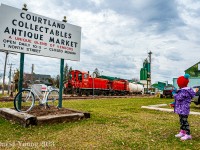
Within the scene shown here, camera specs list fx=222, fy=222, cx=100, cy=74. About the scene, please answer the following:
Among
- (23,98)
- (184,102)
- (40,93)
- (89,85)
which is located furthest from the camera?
(89,85)

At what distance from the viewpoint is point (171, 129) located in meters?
6.46

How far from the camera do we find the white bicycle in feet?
25.2

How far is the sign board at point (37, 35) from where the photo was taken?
25.5ft

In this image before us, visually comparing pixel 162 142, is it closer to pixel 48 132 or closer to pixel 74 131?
pixel 74 131

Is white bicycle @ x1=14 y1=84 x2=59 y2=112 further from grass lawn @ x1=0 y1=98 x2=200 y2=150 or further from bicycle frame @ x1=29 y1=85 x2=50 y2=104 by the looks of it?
grass lawn @ x1=0 y1=98 x2=200 y2=150

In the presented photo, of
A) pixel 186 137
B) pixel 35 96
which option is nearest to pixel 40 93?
pixel 35 96

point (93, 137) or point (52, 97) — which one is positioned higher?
point (52, 97)

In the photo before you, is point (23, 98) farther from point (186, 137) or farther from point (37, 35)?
point (186, 137)

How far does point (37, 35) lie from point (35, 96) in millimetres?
2290

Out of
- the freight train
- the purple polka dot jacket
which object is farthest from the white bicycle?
the freight train

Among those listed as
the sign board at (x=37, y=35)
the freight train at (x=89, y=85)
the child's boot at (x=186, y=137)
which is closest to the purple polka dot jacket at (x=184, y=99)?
the child's boot at (x=186, y=137)

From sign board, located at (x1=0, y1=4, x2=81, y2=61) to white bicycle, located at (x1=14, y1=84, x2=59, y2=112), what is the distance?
1.35 m

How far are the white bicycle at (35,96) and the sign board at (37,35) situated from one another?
135 cm

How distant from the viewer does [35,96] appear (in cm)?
812
